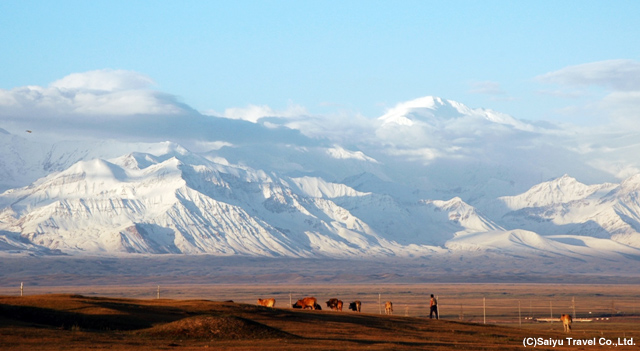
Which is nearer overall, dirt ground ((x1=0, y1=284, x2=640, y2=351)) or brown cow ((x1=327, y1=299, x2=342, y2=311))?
dirt ground ((x1=0, y1=284, x2=640, y2=351))

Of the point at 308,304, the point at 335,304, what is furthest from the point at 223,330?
the point at 335,304

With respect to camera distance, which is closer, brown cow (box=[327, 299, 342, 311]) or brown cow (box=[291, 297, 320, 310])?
brown cow (box=[291, 297, 320, 310])

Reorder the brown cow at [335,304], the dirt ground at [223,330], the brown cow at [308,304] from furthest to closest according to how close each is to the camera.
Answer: the brown cow at [335,304] < the brown cow at [308,304] < the dirt ground at [223,330]

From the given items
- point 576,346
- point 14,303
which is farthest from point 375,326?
point 14,303

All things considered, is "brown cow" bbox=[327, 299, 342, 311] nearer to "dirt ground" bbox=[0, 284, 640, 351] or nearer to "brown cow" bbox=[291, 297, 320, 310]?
"brown cow" bbox=[291, 297, 320, 310]

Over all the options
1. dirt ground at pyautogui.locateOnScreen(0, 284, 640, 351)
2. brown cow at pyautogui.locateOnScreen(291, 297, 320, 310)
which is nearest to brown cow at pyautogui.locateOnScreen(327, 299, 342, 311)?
brown cow at pyautogui.locateOnScreen(291, 297, 320, 310)

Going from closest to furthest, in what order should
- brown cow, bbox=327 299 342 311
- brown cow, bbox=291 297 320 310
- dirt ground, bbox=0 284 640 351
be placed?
dirt ground, bbox=0 284 640 351
brown cow, bbox=291 297 320 310
brown cow, bbox=327 299 342 311

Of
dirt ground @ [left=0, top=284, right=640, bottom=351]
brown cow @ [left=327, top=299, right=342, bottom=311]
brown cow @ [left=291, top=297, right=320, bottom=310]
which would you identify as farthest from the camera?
brown cow @ [left=327, top=299, right=342, bottom=311]

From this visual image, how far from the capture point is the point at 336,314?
62.3 m

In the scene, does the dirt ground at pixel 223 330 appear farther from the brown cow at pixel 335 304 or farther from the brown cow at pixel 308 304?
the brown cow at pixel 335 304

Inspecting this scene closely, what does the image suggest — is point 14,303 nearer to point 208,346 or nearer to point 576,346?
point 208,346

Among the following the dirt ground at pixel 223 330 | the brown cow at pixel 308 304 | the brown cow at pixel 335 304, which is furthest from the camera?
the brown cow at pixel 335 304

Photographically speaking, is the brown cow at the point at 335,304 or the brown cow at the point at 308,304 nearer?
the brown cow at the point at 308,304

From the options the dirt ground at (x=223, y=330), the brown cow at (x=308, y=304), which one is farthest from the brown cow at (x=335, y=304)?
the dirt ground at (x=223, y=330)
